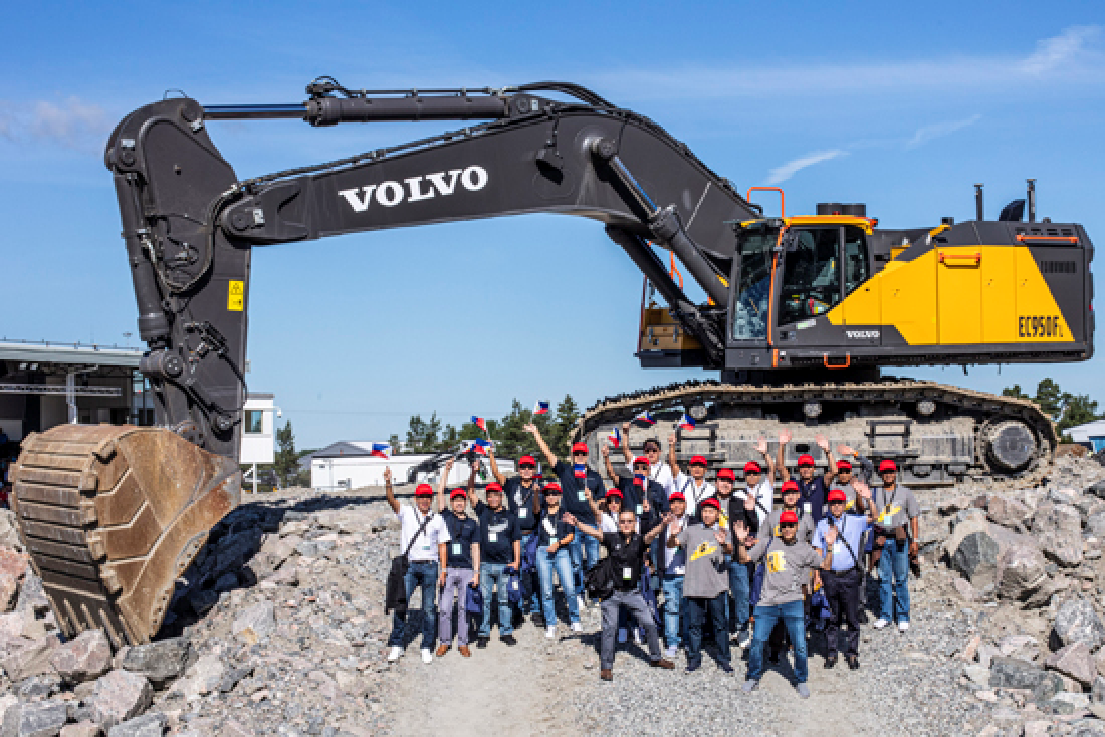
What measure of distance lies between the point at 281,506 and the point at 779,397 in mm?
8305

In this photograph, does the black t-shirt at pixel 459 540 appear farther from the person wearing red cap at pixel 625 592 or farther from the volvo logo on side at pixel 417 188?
the volvo logo on side at pixel 417 188

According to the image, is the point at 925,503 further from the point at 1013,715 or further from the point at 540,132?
the point at 540,132

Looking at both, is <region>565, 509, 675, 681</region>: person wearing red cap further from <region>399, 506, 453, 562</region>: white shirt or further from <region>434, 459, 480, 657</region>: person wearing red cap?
<region>399, 506, 453, 562</region>: white shirt

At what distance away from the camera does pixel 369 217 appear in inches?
539

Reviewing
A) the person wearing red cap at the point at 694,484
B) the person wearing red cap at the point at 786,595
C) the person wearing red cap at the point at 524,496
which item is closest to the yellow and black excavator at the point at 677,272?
the person wearing red cap at the point at 694,484

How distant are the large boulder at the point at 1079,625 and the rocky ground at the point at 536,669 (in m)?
0.02

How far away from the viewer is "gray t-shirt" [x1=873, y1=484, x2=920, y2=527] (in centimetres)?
1183

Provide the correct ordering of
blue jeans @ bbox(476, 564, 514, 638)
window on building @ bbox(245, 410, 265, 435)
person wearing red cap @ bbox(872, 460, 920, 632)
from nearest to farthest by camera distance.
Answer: person wearing red cap @ bbox(872, 460, 920, 632) < blue jeans @ bbox(476, 564, 514, 638) < window on building @ bbox(245, 410, 265, 435)

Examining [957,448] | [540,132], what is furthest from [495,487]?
[957,448]

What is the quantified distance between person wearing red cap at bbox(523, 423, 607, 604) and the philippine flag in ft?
6.73

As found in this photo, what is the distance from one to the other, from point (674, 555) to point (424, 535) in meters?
2.84

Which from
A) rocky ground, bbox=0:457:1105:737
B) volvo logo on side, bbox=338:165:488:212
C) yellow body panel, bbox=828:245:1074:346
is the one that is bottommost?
rocky ground, bbox=0:457:1105:737

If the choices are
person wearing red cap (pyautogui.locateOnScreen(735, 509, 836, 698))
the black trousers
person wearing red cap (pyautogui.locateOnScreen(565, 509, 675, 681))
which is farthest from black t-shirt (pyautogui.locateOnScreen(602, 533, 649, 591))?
the black trousers

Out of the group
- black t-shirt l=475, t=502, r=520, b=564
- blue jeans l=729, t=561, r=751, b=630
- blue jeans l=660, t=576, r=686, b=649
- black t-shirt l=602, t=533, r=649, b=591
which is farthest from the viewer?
black t-shirt l=475, t=502, r=520, b=564
